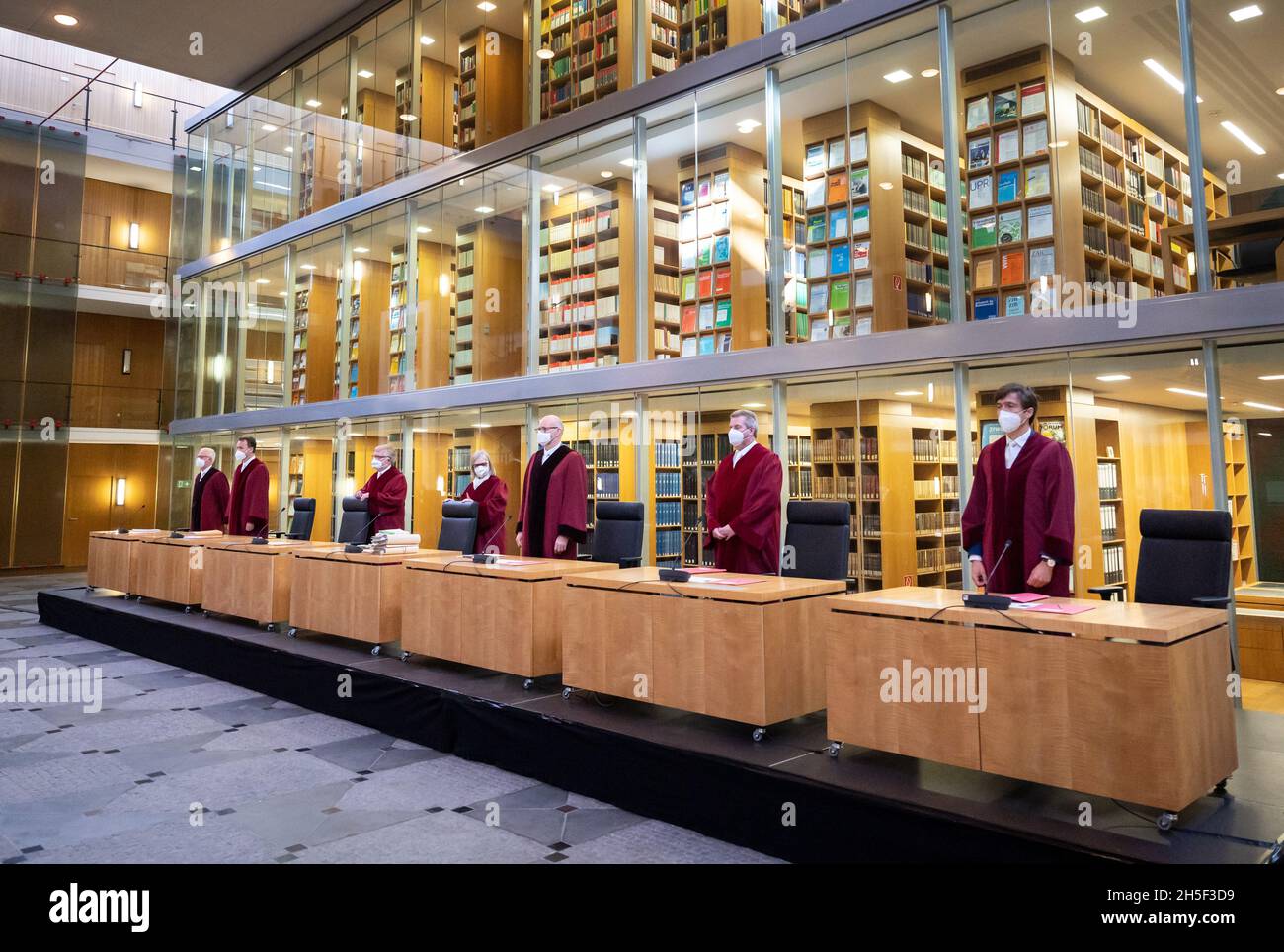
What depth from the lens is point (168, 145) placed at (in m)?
14.8

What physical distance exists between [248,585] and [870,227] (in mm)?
5237

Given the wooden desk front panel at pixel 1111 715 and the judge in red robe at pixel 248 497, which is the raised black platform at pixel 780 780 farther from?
the judge in red robe at pixel 248 497

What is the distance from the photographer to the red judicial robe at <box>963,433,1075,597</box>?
10.9 ft

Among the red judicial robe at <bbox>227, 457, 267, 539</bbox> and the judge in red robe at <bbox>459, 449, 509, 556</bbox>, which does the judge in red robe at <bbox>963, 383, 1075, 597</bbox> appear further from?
the red judicial robe at <bbox>227, 457, 267, 539</bbox>

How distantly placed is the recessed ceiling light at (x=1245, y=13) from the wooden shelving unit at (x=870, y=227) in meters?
1.65

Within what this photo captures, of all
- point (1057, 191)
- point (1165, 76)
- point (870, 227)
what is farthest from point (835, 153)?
point (1165, 76)

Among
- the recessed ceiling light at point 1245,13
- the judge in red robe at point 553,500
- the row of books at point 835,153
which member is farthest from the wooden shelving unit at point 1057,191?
the judge in red robe at point 553,500

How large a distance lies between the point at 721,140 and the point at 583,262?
1751 mm

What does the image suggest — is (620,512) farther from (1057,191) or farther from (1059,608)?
(1057,191)

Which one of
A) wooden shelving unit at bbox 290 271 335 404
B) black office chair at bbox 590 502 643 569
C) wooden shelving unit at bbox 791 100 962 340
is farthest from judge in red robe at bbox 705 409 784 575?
wooden shelving unit at bbox 290 271 335 404

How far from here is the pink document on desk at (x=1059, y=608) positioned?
2506mm

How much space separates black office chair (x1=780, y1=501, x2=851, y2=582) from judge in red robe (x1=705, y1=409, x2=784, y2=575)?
3.8 inches
